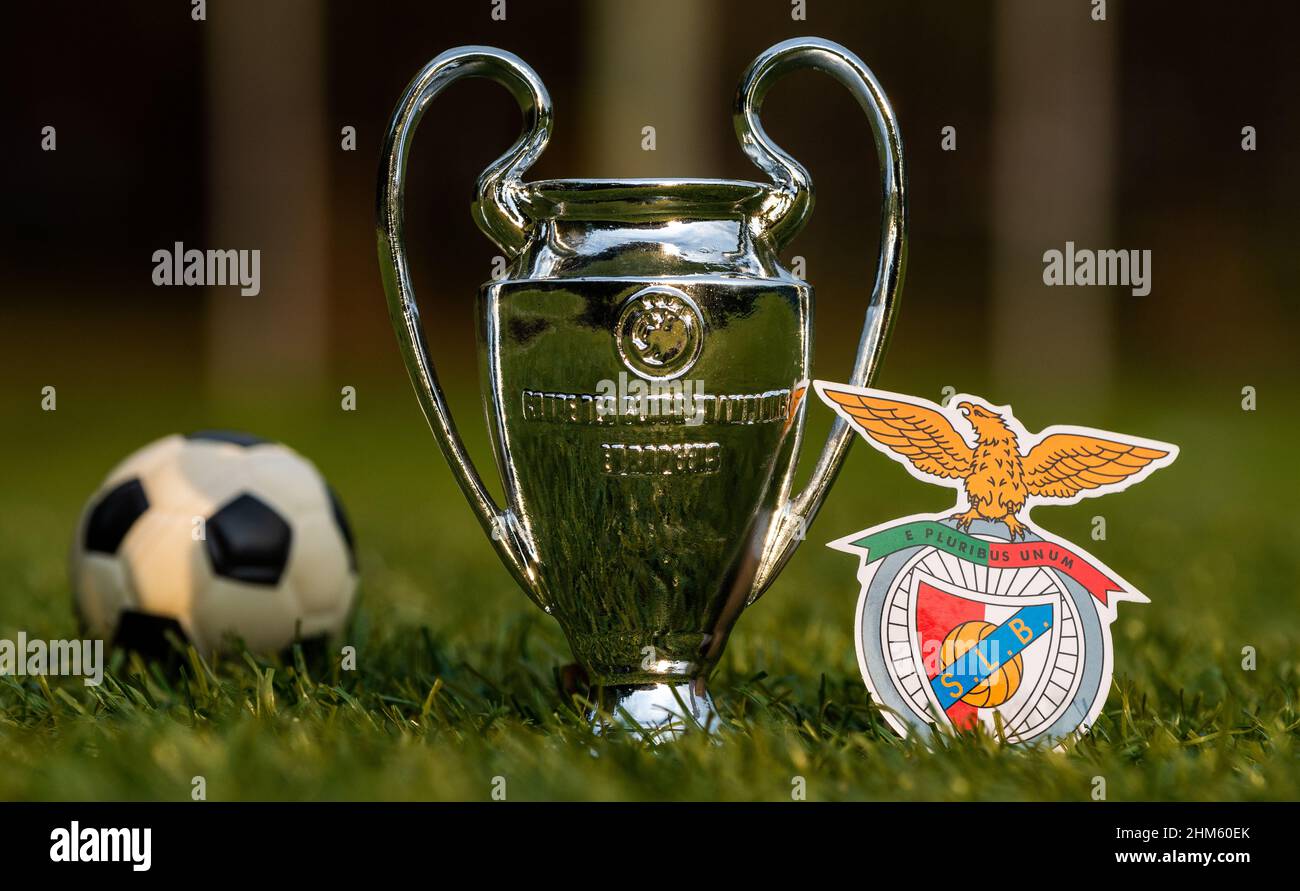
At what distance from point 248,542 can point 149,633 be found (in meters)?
0.19

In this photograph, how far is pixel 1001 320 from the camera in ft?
25.5

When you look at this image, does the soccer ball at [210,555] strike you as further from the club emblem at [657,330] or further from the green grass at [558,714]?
the club emblem at [657,330]

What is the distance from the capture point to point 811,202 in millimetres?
1728

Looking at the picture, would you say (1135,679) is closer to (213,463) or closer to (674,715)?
(674,715)

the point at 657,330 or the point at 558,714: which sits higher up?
the point at 657,330

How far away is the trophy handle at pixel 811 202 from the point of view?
170 cm

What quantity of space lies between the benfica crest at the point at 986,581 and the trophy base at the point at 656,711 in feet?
0.67

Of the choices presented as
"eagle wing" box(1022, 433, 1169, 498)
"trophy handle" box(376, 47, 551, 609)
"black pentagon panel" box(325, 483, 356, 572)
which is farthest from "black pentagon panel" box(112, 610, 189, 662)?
"eagle wing" box(1022, 433, 1169, 498)

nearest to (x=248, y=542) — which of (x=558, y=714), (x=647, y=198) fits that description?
(x=558, y=714)

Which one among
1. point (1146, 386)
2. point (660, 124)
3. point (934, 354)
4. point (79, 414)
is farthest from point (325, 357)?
point (1146, 386)

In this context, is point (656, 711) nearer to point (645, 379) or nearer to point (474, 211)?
point (645, 379)

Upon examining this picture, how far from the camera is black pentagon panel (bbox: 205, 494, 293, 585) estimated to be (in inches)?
82.0

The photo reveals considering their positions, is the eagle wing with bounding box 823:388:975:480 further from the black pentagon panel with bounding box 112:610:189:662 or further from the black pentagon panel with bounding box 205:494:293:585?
the black pentagon panel with bounding box 112:610:189:662

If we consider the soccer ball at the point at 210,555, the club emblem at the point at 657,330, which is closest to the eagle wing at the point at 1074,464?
the club emblem at the point at 657,330
